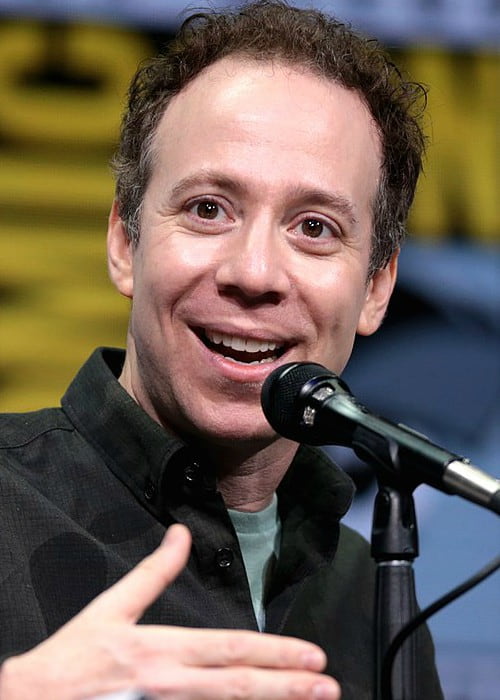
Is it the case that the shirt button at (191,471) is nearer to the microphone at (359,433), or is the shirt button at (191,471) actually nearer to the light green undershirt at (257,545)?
the light green undershirt at (257,545)

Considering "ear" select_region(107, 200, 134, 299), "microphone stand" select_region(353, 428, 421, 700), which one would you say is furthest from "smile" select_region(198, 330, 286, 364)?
"microphone stand" select_region(353, 428, 421, 700)

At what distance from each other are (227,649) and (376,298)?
125 centimetres

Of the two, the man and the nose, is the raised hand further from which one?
the nose

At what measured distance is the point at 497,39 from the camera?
3639 millimetres

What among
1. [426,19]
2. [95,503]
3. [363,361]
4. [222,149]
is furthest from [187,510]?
[426,19]

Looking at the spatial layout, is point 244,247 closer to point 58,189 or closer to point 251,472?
point 251,472

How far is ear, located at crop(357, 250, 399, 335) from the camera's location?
241cm

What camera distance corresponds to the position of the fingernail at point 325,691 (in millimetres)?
1311

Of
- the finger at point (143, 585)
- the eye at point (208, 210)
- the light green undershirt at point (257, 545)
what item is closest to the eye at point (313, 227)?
the eye at point (208, 210)

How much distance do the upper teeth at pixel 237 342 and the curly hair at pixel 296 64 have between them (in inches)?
12.5

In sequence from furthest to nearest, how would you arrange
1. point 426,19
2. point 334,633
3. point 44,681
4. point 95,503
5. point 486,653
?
point 426,19 → point 486,653 → point 334,633 → point 95,503 → point 44,681

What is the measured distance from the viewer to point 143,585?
1364mm

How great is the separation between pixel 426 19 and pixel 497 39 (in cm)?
23

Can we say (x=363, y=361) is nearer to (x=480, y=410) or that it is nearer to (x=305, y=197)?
(x=480, y=410)
